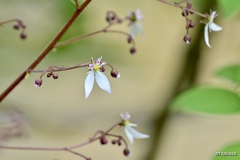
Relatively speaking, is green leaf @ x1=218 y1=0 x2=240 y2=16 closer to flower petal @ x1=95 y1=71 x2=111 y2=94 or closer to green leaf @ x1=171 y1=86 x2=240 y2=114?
green leaf @ x1=171 y1=86 x2=240 y2=114

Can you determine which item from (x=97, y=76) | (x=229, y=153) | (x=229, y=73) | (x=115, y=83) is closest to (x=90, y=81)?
(x=97, y=76)

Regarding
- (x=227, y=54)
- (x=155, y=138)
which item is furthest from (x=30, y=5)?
(x=227, y=54)

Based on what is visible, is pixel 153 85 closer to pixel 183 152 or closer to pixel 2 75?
pixel 183 152

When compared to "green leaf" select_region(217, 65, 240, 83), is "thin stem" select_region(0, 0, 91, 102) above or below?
below

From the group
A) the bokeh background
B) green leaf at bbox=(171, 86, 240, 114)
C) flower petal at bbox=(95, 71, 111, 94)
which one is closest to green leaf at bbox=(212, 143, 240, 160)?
green leaf at bbox=(171, 86, 240, 114)

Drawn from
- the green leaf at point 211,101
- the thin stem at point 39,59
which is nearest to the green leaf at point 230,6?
the green leaf at point 211,101

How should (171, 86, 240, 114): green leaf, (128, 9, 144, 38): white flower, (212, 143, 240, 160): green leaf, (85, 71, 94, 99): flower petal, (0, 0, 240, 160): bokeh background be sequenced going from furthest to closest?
(0, 0, 240, 160): bokeh background, (128, 9, 144, 38): white flower, (171, 86, 240, 114): green leaf, (212, 143, 240, 160): green leaf, (85, 71, 94, 99): flower petal
